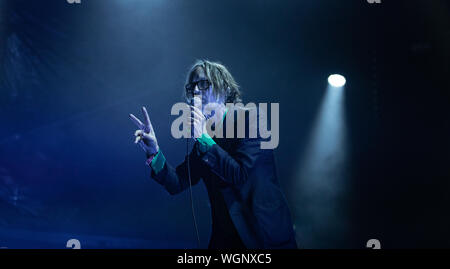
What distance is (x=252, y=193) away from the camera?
1503mm

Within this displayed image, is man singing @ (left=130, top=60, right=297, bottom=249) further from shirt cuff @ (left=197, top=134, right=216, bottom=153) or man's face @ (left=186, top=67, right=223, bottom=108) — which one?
man's face @ (left=186, top=67, right=223, bottom=108)

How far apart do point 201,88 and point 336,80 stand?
192cm

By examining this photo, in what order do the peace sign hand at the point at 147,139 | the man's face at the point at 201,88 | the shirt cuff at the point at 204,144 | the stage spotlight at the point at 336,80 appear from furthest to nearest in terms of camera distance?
the stage spotlight at the point at 336,80
the man's face at the point at 201,88
the peace sign hand at the point at 147,139
the shirt cuff at the point at 204,144

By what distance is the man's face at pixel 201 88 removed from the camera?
1.74 meters

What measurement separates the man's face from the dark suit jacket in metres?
0.32

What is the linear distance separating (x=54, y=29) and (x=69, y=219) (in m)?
1.79

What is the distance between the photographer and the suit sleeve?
1635 mm

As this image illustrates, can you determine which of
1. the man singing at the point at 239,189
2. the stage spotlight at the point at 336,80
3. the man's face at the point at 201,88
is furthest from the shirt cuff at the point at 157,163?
the stage spotlight at the point at 336,80

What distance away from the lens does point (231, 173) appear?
1405 millimetres

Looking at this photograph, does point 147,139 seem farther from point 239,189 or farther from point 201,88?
point 239,189

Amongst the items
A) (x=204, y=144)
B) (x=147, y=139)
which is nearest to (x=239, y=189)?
(x=204, y=144)

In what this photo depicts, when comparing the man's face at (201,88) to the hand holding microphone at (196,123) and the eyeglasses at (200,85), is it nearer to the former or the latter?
the eyeglasses at (200,85)

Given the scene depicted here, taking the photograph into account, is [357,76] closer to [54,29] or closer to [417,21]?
[417,21]

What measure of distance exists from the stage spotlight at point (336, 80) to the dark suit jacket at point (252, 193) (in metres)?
1.93
